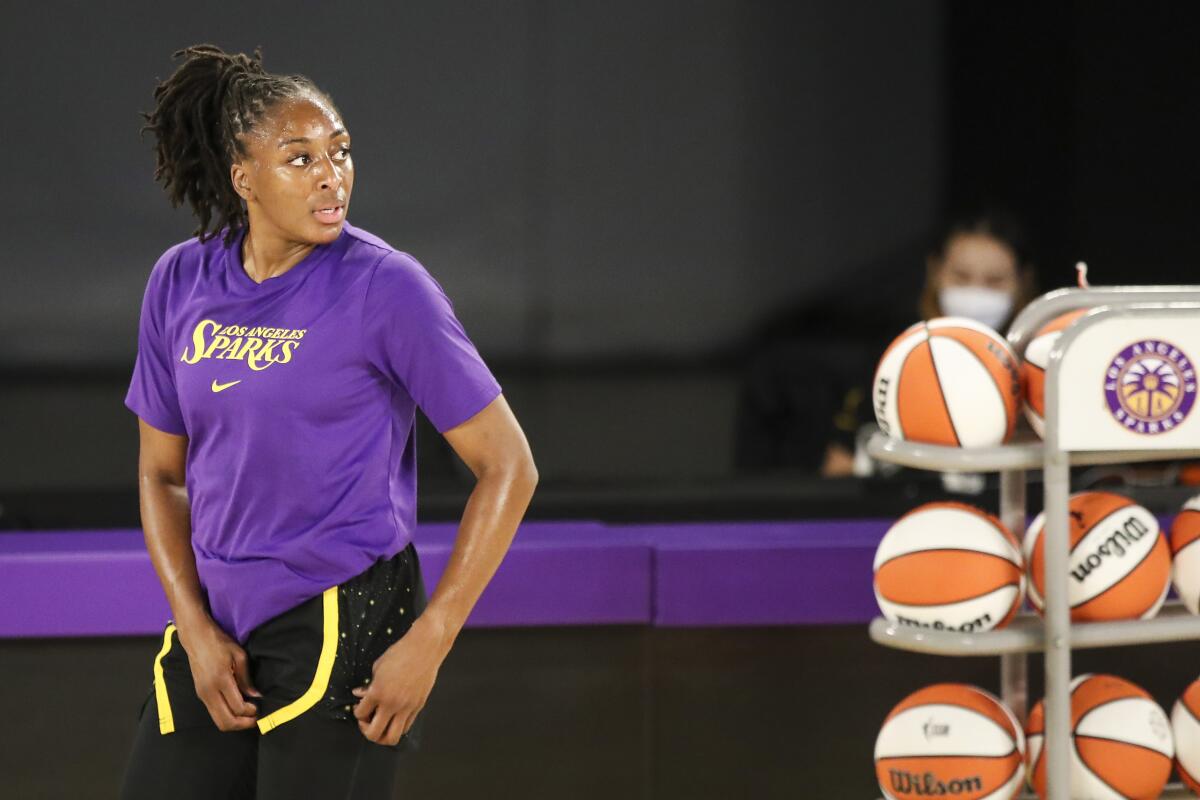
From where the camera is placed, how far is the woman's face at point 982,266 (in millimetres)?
4133

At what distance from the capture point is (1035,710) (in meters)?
2.65

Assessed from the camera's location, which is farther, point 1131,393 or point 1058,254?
point 1058,254

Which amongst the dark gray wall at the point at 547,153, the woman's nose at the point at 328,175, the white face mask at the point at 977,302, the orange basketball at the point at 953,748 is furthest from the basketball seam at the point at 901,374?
the dark gray wall at the point at 547,153

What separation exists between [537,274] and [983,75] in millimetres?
1450

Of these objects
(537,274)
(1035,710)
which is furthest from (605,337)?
(1035,710)

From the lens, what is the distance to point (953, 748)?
2.46 meters

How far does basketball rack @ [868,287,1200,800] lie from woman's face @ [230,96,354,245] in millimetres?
941

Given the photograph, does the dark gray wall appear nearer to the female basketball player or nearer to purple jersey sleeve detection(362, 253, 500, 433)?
the female basketball player

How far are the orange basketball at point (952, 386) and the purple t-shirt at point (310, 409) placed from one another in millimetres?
703

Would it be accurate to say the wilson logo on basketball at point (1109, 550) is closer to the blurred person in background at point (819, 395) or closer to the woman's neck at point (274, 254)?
the woman's neck at point (274, 254)

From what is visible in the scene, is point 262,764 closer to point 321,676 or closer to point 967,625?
point 321,676

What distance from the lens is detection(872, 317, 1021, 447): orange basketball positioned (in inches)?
93.8

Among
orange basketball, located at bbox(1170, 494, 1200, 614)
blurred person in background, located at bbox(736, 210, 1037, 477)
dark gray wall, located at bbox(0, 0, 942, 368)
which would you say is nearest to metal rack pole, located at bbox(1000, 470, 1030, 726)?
orange basketball, located at bbox(1170, 494, 1200, 614)

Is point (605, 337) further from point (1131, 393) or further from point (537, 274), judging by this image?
point (1131, 393)
